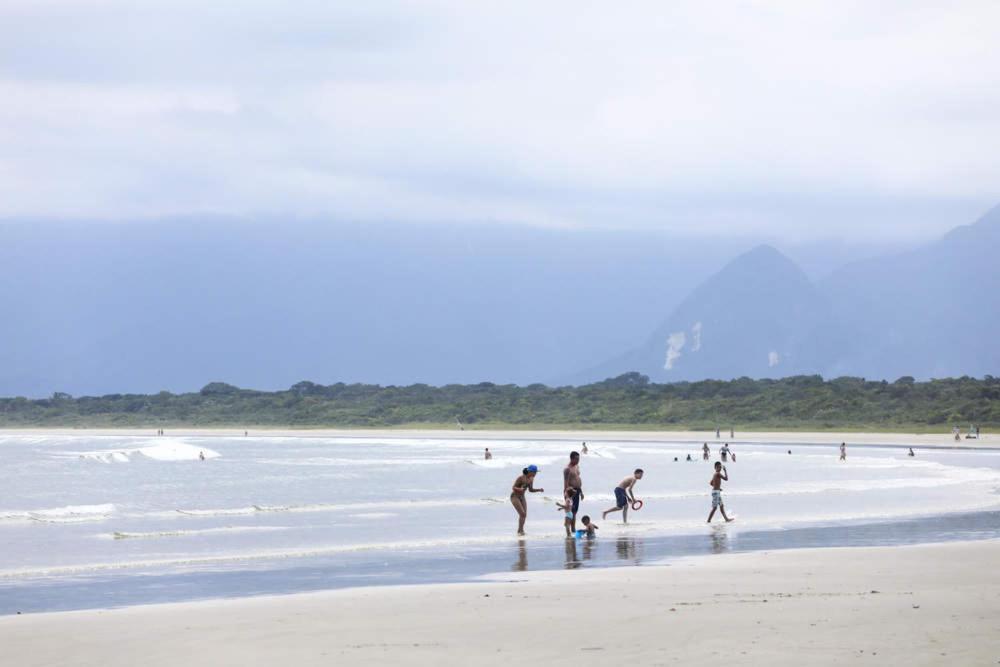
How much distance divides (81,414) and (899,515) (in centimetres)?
16391

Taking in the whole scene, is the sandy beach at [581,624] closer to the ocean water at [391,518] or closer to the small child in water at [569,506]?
the ocean water at [391,518]

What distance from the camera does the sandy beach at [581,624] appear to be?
1262 cm

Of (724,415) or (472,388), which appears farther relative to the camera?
(472,388)

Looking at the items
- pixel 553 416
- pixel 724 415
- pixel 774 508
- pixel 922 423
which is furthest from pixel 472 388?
pixel 774 508

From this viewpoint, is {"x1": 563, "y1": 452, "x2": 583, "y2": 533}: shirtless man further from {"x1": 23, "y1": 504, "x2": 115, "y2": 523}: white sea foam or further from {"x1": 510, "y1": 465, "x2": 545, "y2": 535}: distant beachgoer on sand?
{"x1": 23, "y1": 504, "x2": 115, "y2": 523}: white sea foam

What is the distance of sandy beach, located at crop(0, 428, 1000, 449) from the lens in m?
Answer: 83.8

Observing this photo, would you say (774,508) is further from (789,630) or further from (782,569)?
(789,630)

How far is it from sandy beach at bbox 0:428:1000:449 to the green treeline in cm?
706

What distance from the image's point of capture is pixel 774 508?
34.4 meters

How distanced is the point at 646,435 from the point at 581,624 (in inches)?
3656

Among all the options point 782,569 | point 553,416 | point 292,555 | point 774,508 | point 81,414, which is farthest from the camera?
point 81,414

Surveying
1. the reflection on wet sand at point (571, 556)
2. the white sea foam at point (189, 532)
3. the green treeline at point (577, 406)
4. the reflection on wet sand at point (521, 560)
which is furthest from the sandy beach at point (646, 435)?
the reflection on wet sand at point (521, 560)

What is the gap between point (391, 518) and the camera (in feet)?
107

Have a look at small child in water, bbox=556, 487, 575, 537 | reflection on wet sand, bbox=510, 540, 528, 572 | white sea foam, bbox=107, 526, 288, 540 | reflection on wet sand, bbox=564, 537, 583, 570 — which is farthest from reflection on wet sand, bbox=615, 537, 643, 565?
white sea foam, bbox=107, 526, 288, 540
